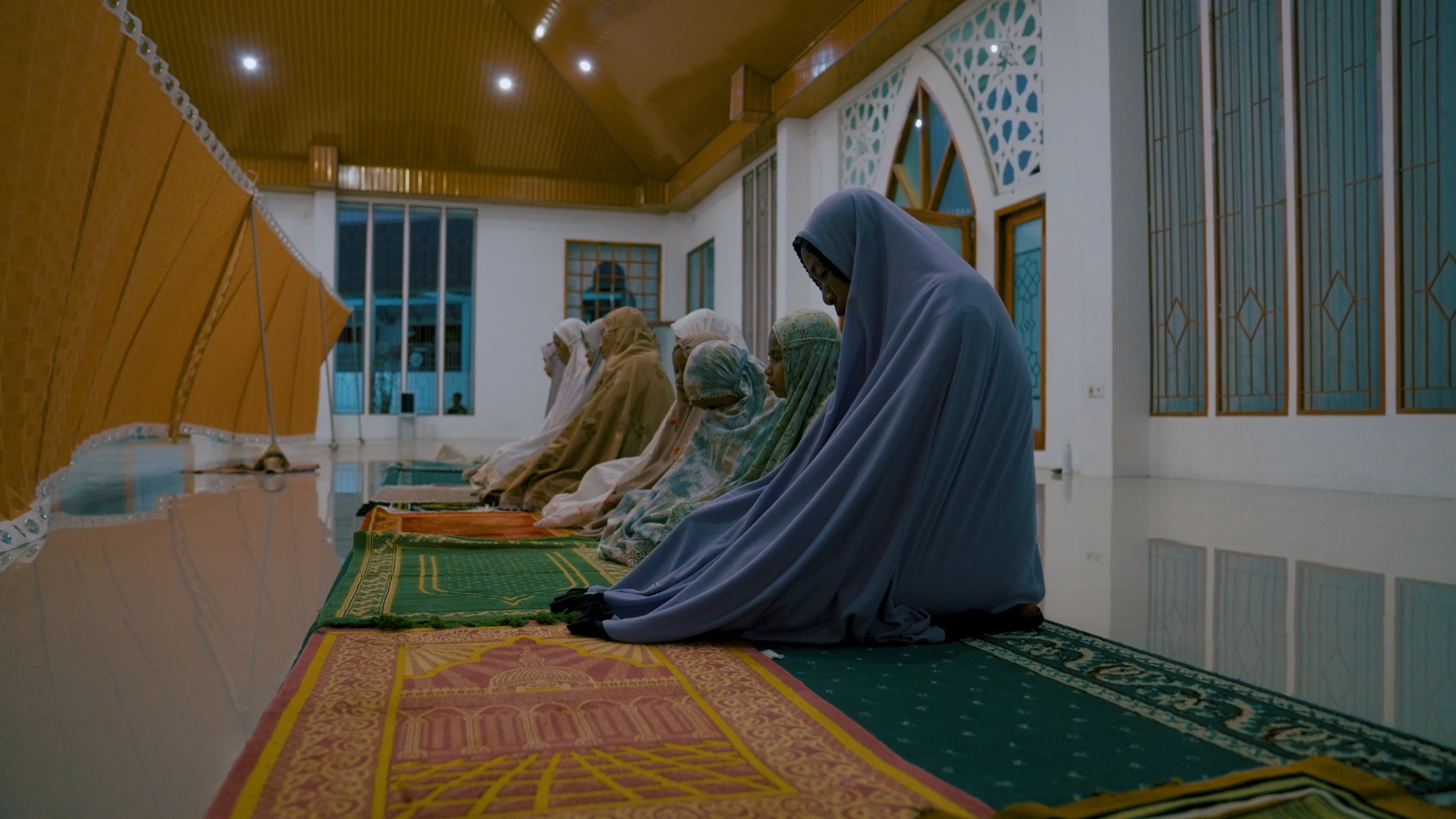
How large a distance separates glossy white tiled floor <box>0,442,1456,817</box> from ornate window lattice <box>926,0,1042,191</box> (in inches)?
128

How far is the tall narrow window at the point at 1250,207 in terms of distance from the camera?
4.81 metres

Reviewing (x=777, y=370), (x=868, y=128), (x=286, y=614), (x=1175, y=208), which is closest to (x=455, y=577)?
(x=286, y=614)

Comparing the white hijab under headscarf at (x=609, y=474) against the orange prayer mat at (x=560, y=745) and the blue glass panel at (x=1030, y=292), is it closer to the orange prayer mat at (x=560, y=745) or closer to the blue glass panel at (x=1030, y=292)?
the orange prayer mat at (x=560, y=745)

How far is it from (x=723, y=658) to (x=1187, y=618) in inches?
39.6

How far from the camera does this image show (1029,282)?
6.53 meters

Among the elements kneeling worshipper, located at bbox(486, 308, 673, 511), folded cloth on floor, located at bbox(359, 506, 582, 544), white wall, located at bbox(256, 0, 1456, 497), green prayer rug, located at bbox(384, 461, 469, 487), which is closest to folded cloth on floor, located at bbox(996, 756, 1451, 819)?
folded cloth on floor, located at bbox(359, 506, 582, 544)

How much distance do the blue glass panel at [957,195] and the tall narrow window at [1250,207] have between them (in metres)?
2.07

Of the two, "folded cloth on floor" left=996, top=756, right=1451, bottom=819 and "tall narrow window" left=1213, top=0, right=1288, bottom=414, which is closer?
"folded cloth on floor" left=996, top=756, right=1451, bottom=819

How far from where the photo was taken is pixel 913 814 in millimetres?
952

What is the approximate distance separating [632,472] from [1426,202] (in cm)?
368

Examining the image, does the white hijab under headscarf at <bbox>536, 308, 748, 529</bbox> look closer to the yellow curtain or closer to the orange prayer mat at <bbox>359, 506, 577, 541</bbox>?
the orange prayer mat at <bbox>359, 506, 577, 541</bbox>

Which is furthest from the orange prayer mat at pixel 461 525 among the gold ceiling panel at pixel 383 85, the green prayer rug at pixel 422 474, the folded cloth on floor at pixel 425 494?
the gold ceiling panel at pixel 383 85

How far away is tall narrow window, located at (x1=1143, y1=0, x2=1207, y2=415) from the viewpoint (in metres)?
5.30

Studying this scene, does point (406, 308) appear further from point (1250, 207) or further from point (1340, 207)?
point (1340, 207)
